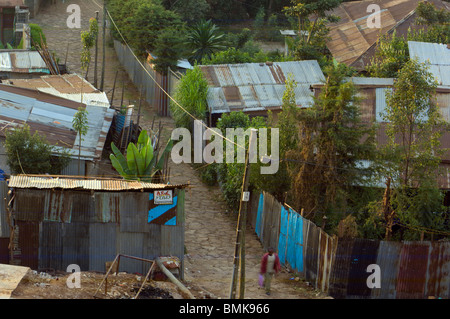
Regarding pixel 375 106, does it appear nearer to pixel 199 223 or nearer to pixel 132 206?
pixel 199 223

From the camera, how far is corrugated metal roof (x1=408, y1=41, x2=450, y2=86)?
23.0 metres

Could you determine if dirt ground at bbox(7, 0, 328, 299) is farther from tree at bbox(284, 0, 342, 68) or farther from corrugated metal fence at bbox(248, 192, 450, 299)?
tree at bbox(284, 0, 342, 68)

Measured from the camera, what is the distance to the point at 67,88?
74.9ft

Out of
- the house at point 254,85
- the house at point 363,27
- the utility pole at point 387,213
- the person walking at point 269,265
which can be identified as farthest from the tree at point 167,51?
the person walking at point 269,265

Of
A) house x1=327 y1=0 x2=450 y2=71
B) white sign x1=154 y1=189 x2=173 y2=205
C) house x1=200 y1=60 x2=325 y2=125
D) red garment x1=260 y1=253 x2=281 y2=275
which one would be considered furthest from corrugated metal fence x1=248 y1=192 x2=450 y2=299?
house x1=327 y1=0 x2=450 y2=71

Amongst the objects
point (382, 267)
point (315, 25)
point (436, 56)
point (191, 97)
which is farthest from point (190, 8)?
point (382, 267)

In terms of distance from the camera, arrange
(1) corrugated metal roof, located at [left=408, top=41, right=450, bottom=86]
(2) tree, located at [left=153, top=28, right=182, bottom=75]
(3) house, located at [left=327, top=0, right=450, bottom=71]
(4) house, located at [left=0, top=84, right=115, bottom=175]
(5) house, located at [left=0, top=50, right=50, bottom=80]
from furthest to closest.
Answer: (3) house, located at [left=327, top=0, right=450, bottom=71]
(2) tree, located at [left=153, top=28, right=182, bottom=75]
(5) house, located at [left=0, top=50, right=50, bottom=80]
(1) corrugated metal roof, located at [left=408, top=41, right=450, bottom=86]
(4) house, located at [left=0, top=84, right=115, bottom=175]

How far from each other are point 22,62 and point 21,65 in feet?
0.77

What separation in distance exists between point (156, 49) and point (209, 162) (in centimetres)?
772

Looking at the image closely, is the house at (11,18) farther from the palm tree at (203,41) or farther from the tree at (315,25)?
the tree at (315,25)

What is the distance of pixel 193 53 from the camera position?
29250mm

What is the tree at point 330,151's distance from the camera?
50.6 feet

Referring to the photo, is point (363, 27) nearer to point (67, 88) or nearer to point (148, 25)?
point (148, 25)

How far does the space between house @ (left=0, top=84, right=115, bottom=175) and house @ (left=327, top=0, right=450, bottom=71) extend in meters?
12.6
